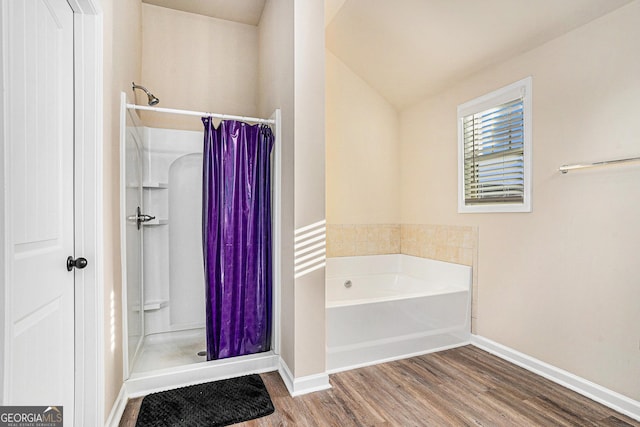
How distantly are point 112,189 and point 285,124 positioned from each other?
3.65 ft

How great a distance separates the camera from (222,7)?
285 cm

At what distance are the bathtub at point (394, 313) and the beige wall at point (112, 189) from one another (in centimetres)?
129

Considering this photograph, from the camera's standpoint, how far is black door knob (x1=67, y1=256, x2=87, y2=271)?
1.35 metres

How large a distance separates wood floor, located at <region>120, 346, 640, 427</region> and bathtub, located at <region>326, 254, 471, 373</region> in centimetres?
15

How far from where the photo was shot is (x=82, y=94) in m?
1.41

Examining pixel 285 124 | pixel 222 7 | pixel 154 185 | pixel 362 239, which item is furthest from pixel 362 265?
pixel 222 7

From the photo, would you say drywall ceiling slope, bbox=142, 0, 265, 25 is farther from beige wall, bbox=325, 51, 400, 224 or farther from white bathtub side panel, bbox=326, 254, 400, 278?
white bathtub side panel, bbox=326, 254, 400, 278

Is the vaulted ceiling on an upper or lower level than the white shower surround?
upper

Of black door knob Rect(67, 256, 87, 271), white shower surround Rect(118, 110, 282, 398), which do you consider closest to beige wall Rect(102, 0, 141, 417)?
black door knob Rect(67, 256, 87, 271)

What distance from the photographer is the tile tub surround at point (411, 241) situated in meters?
2.87

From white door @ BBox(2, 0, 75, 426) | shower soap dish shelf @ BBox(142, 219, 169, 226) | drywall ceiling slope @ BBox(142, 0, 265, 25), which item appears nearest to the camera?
white door @ BBox(2, 0, 75, 426)

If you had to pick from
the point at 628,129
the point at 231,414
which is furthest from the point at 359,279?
the point at 628,129

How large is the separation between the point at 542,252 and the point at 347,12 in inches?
97.1

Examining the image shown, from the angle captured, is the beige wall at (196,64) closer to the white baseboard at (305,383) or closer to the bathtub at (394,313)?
the bathtub at (394,313)
